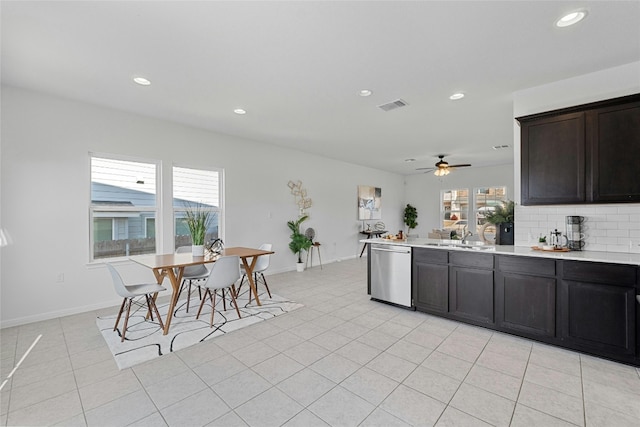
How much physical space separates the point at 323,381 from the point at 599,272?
8.49 ft

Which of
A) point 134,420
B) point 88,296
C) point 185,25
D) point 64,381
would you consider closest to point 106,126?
point 88,296

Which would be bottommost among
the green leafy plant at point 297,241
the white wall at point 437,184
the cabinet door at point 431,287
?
the cabinet door at point 431,287

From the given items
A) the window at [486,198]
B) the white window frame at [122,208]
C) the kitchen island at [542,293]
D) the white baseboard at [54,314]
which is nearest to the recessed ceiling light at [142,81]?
the white window frame at [122,208]

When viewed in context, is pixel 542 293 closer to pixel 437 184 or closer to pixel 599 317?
pixel 599 317

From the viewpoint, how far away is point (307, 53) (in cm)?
261

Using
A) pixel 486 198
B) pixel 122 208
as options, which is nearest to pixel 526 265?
pixel 122 208

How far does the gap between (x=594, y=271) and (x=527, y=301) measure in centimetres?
62

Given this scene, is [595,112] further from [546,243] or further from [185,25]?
[185,25]

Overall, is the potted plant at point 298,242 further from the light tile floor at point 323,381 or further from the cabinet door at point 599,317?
the cabinet door at point 599,317

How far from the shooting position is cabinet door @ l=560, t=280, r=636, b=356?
2.38 m

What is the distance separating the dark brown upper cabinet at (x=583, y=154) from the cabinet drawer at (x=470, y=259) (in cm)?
78

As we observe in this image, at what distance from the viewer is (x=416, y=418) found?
1.81m

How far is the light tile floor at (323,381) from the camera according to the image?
6.00ft

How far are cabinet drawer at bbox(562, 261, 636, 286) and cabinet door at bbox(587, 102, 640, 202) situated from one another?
690 millimetres
